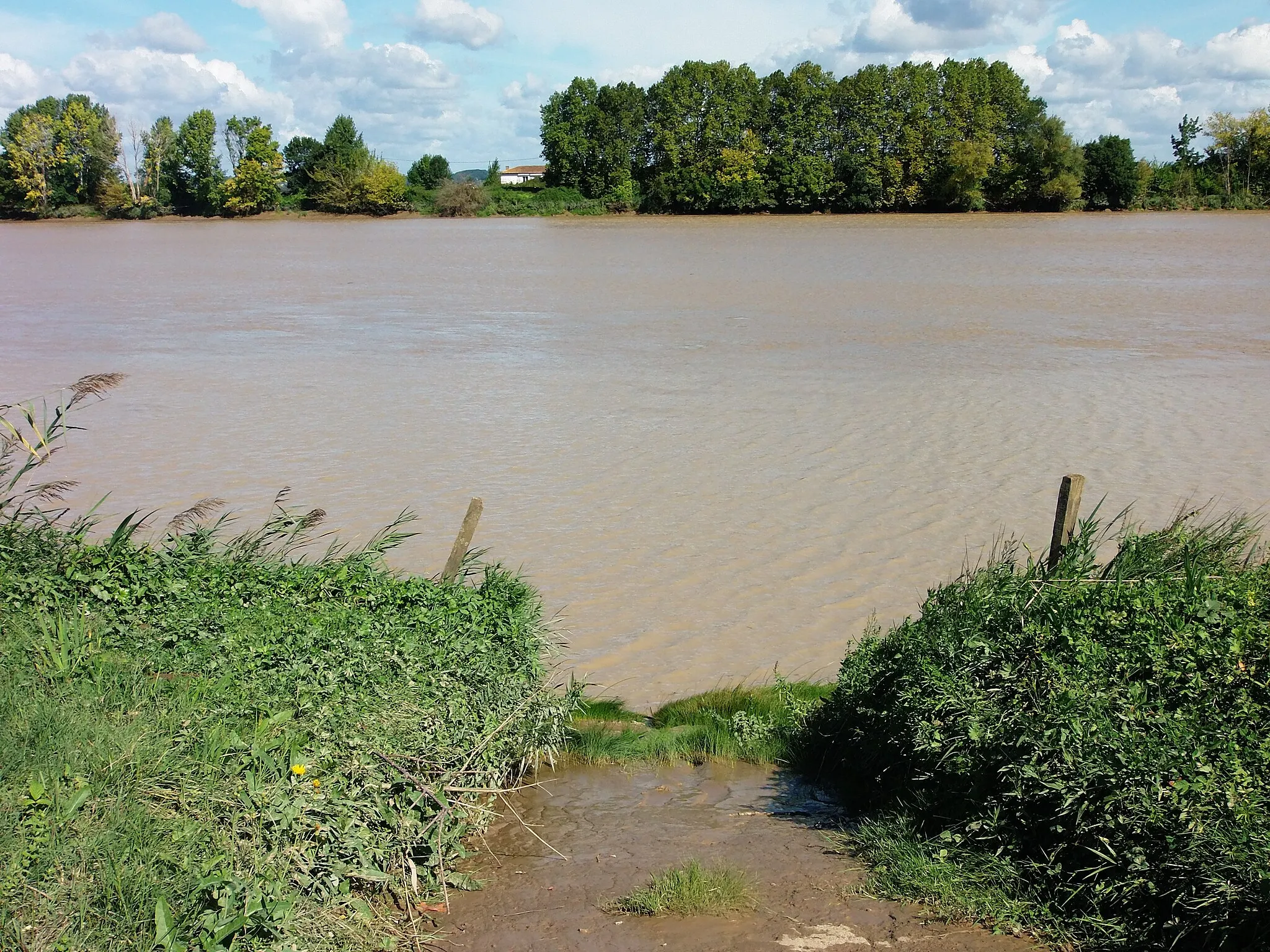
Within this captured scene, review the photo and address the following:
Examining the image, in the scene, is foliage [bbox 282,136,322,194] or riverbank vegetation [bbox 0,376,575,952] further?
foliage [bbox 282,136,322,194]

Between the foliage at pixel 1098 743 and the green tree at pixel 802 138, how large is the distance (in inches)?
2918

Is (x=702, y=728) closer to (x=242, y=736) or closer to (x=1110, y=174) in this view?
(x=242, y=736)

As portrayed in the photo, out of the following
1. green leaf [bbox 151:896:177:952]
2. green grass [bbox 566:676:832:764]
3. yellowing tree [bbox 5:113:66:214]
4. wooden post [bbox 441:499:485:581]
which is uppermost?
yellowing tree [bbox 5:113:66:214]

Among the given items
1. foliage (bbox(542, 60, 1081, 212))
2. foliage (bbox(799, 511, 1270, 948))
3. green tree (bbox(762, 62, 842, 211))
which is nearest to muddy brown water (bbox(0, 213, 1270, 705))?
foliage (bbox(799, 511, 1270, 948))

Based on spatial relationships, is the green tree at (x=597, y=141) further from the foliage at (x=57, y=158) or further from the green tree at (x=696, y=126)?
the foliage at (x=57, y=158)

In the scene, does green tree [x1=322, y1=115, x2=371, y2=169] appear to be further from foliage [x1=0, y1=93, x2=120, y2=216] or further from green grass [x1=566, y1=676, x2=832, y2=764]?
green grass [x1=566, y1=676, x2=832, y2=764]

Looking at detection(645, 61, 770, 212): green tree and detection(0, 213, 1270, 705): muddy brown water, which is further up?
detection(645, 61, 770, 212): green tree

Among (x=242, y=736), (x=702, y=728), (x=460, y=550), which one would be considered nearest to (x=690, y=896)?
(x=242, y=736)

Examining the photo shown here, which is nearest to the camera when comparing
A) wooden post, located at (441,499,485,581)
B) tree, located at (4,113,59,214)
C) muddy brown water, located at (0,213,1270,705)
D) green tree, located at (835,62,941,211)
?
wooden post, located at (441,499,485,581)

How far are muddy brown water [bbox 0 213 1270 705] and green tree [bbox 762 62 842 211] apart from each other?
42474 millimetres

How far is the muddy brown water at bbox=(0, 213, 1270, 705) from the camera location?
9844 millimetres

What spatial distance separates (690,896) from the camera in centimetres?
425

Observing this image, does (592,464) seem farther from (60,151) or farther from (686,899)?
(60,151)

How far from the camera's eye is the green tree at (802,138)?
76438mm
